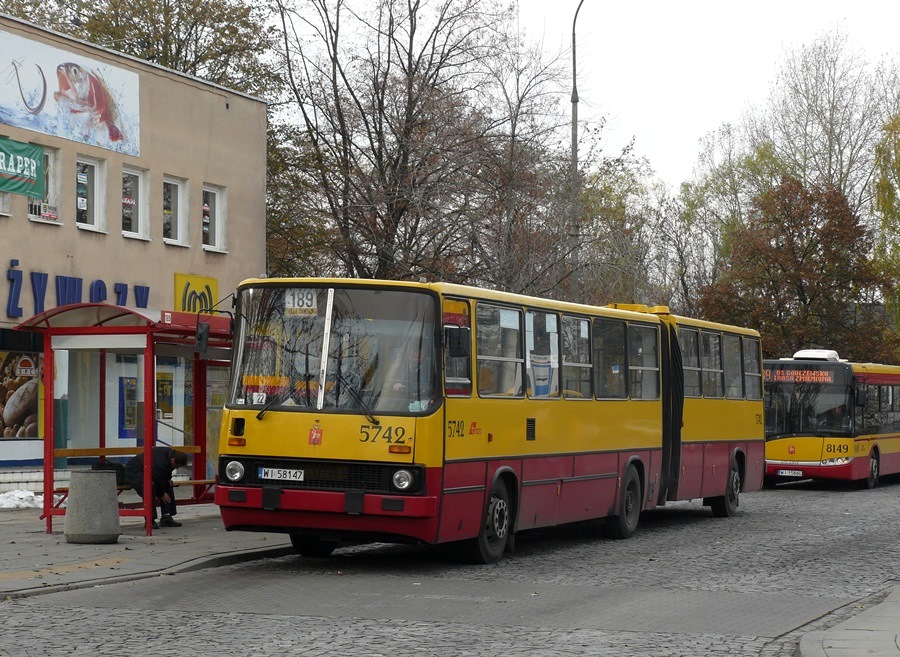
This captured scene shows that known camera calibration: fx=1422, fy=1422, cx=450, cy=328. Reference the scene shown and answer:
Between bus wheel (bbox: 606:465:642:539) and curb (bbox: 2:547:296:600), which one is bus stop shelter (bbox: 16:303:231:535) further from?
bus wheel (bbox: 606:465:642:539)

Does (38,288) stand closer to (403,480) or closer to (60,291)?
(60,291)

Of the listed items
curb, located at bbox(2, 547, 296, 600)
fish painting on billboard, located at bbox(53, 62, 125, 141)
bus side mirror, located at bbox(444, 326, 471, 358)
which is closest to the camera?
curb, located at bbox(2, 547, 296, 600)

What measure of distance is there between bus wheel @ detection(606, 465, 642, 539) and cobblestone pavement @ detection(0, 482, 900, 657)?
46cm

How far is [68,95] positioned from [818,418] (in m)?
17.3

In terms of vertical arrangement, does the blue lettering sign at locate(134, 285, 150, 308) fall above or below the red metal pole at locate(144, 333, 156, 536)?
above

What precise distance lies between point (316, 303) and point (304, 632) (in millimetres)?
4796

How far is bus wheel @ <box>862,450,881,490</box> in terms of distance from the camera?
32.6 m

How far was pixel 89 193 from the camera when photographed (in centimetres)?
2512

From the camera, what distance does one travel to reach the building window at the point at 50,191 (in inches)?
942

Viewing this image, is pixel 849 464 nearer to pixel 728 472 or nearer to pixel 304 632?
pixel 728 472

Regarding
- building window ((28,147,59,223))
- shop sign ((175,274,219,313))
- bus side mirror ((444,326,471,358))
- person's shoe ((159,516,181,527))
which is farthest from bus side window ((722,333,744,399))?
building window ((28,147,59,223))

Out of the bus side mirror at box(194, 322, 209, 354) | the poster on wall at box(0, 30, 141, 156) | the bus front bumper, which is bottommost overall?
the bus front bumper

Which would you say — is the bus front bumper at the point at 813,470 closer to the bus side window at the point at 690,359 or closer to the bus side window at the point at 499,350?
the bus side window at the point at 690,359

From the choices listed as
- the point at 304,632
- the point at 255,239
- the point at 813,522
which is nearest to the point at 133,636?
the point at 304,632
